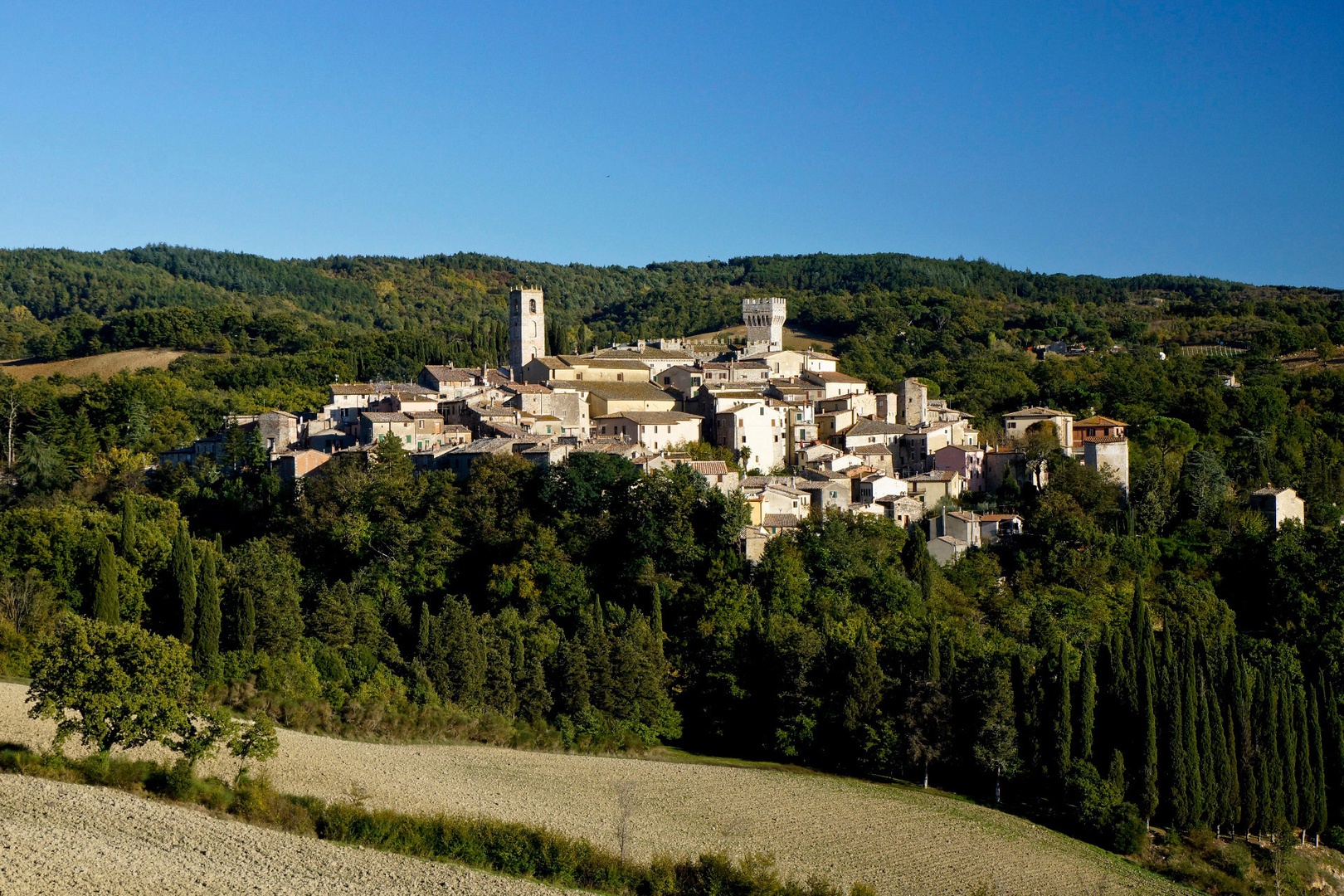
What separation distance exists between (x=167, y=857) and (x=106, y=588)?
15.2 m

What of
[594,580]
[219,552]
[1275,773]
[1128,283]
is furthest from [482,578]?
[1128,283]

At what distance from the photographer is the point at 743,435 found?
161 feet

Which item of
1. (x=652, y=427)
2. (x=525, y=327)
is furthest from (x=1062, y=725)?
(x=525, y=327)

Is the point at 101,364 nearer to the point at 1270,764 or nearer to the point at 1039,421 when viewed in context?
the point at 1039,421

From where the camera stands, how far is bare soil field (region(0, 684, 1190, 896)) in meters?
27.0

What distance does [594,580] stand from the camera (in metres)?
40.2

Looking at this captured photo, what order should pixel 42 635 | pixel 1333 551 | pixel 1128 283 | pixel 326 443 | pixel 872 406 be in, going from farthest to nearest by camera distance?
pixel 1128 283 < pixel 872 406 < pixel 326 443 < pixel 1333 551 < pixel 42 635

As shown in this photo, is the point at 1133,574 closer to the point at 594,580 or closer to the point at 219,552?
the point at 594,580

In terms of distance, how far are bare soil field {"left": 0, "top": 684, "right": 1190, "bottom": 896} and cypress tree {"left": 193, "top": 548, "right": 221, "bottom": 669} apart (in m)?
3.83

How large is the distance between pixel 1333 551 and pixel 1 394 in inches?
1879

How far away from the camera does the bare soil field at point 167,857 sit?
20.5 m

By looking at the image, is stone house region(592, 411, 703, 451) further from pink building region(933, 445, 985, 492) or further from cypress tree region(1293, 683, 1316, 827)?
cypress tree region(1293, 683, 1316, 827)

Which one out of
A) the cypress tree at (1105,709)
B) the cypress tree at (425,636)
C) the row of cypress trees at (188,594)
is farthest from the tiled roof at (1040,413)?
the row of cypress trees at (188,594)

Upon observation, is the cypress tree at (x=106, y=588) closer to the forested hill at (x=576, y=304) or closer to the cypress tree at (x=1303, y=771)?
the cypress tree at (x=1303, y=771)
